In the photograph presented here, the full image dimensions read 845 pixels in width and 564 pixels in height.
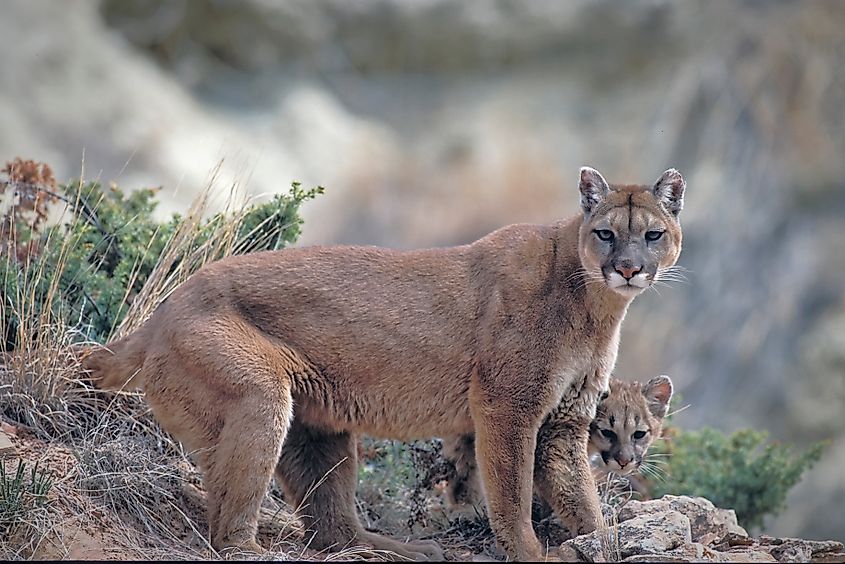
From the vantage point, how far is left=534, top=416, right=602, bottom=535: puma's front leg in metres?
6.71

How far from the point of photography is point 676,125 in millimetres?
18359

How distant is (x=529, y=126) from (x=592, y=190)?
1229 centimetres

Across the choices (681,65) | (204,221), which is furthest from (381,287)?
(681,65)

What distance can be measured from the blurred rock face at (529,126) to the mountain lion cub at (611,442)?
9.82 m

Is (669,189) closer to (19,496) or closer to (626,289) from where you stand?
(626,289)

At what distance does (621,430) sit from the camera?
7141mm

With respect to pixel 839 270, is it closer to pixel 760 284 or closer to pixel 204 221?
pixel 760 284

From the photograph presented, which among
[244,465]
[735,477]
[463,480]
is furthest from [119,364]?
[735,477]

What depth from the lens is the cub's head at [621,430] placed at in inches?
281

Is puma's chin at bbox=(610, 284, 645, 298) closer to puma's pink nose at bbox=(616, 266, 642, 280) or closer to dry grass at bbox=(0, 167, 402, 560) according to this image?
puma's pink nose at bbox=(616, 266, 642, 280)

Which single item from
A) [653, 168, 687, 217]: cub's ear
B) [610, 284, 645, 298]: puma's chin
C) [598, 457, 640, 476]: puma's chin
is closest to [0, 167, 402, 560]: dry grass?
[598, 457, 640, 476]: puma's chin

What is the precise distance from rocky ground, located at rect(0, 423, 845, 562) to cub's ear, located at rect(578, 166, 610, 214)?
70.2 inches

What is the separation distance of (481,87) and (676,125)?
10.7 feet

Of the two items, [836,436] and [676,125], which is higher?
[676,125]
